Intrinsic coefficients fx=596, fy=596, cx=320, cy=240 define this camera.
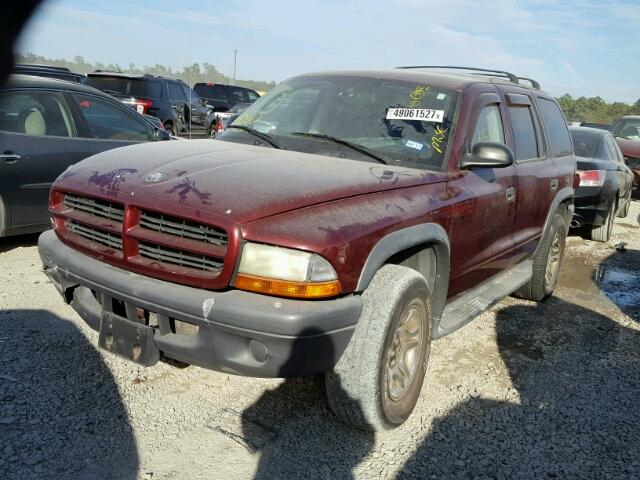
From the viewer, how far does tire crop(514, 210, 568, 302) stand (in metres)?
5.23

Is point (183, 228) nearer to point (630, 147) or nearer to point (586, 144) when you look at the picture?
point (586, 144)

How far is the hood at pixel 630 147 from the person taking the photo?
1348 cm

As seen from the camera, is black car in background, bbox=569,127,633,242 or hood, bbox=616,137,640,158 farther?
hood, bbox=616,137,640,158

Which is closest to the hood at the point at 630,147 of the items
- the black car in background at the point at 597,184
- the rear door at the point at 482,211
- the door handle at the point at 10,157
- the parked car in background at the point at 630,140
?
the parked car in background at the point at 630,140

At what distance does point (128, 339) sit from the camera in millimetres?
2723

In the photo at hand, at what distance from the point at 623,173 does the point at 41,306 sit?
8.31 m

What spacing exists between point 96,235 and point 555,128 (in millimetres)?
4174

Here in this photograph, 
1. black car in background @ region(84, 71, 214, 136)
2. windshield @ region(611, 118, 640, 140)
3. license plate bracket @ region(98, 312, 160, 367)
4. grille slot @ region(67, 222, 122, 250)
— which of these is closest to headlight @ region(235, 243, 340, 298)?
license plate bracket @ region(98, 312, 160, 367)

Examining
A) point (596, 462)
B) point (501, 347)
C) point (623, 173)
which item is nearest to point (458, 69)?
point (501, 347)

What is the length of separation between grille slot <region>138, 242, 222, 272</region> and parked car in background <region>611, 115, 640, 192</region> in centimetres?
1320

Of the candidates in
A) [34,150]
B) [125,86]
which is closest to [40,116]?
[34,150]

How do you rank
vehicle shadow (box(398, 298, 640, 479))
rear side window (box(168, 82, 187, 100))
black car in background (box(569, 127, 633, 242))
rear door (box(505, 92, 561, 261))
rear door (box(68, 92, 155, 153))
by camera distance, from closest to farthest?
vehicle shadow (box(398, 298, 640, 479)), rear door (box(505, 92, 561, 261)), rear door (box(68, 92, 155, 153)), black car in background (box(569, 127, 633, 242)), rear side window (box(168, 82, 187, 100))

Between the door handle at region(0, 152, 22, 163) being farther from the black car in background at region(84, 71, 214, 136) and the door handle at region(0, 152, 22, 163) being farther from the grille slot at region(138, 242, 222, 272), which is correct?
the black car in background at region(84, 71, 214, 136)

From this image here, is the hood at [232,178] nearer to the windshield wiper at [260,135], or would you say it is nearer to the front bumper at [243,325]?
the windshield wiper at [260,135]
